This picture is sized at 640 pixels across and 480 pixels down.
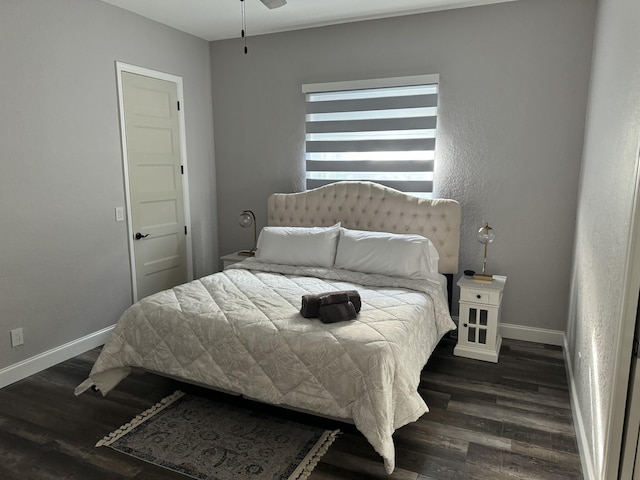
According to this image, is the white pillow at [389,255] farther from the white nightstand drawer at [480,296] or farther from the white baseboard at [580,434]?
the white baseboard at [580,434]

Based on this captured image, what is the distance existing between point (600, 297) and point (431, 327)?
1.09 m

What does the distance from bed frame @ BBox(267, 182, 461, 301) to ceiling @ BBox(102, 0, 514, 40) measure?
1.49 meters

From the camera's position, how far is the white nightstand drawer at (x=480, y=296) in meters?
3.52

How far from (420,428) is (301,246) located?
5.87ft

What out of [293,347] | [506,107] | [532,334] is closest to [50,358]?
[293,347]

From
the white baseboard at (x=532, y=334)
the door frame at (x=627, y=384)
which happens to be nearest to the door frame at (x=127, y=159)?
the white baseboard at (x=532, y=334)

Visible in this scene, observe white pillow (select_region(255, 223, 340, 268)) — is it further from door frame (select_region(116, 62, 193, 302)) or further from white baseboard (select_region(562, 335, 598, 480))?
white baseboard (select_region(562, 335, 598, 480))

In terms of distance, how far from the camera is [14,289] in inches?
127

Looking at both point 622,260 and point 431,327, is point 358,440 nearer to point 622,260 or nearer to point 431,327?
point 431,327

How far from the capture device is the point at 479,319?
3602 mm

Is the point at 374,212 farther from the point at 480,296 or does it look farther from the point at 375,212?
the point at 480,296

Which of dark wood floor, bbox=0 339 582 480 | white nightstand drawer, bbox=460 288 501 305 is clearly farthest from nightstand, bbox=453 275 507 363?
dark wood floor, bbox=0 339 582 480

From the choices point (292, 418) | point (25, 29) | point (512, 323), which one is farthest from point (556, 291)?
point (25, 29)

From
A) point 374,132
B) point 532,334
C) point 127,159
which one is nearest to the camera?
point 532,334
